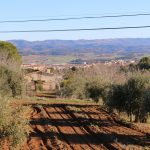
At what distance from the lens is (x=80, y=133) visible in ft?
99.5

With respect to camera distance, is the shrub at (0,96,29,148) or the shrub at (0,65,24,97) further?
the shrub at (0,65,24,97)

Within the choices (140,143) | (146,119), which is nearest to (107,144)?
(140,143)

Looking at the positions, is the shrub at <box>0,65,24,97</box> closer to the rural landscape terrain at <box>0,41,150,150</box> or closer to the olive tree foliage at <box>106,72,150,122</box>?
the rural landscape terrain at <box>0,41,150,150</box>

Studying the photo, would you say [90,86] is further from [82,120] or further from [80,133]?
[80,133]

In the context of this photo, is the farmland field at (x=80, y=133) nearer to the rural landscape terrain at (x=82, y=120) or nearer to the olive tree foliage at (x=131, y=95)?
the rural landscape terrain at (x=82, y=120)

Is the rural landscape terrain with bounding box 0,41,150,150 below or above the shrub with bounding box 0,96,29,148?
below

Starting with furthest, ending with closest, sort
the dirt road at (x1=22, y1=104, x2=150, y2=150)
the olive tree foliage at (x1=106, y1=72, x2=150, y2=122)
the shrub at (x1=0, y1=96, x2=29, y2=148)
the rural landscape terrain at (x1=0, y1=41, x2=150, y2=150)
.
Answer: the olive tree foliage at (x1=106, y1=72, x2=150, y2=122) → the dirt road at (x1=22, y1=104, x2=150, y2=150) → the rural landscape terrain at (x1=0, y1=41, x2=150, y2=150) → the shrub at (x1=0, y1=96, x2=29, y2=148)

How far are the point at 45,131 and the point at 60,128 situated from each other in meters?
1.90

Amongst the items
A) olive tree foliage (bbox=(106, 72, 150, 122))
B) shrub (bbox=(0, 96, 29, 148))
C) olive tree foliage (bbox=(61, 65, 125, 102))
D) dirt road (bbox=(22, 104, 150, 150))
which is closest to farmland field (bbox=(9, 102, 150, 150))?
dirt road (bbox=(22, 104, 150, 150))

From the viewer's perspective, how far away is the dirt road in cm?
2545

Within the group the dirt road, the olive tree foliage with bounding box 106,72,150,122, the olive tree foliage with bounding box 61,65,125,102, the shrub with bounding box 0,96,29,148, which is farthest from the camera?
the olive tree foliage with bounding box 61,65,125,102

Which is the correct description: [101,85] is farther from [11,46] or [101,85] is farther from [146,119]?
[11,46]

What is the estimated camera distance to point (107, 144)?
85.6 ft

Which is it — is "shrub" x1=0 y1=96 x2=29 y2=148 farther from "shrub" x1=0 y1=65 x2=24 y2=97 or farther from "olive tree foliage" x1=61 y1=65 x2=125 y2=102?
"shrub" x1=0 y1=65 x2=24 y2=97
